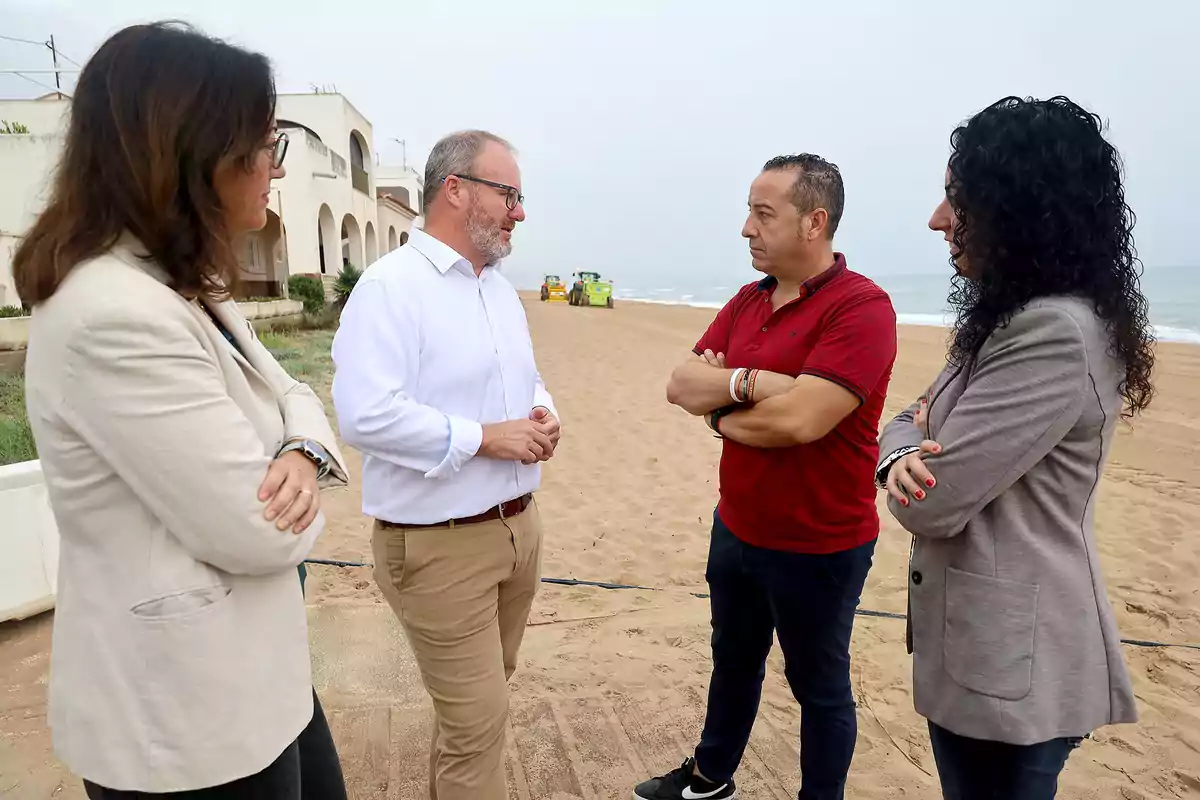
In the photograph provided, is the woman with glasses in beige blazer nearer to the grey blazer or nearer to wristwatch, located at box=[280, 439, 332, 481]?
wristwatch, located at box=[280, 439, 332, 481]

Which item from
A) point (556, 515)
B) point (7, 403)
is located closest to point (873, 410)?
point (556, 515)

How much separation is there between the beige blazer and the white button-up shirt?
2.02 ft

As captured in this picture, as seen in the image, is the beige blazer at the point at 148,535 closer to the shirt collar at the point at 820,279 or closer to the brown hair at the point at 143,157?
the brown hair at the point at 143,157

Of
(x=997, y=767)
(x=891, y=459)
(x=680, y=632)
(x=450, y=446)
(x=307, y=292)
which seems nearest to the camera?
(x=997, y=767)

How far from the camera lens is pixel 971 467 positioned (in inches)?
60.7

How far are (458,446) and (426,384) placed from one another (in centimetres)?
23

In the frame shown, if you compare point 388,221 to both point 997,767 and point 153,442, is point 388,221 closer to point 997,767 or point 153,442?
point 153,442

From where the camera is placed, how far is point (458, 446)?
6.33 feet

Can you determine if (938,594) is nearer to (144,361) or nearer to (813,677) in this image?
(813,677)

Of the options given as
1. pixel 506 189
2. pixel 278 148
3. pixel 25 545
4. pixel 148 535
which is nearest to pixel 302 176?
pixel 25 545

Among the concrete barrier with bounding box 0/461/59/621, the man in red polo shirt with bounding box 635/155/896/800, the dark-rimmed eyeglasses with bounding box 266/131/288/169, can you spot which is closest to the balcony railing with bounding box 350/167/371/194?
the concrete barrier with bounding box 0/461/59/621

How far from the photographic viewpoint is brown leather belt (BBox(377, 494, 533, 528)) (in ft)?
6.68

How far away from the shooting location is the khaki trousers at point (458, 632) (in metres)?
1.98

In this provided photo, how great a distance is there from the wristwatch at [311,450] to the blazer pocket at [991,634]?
1400mm
